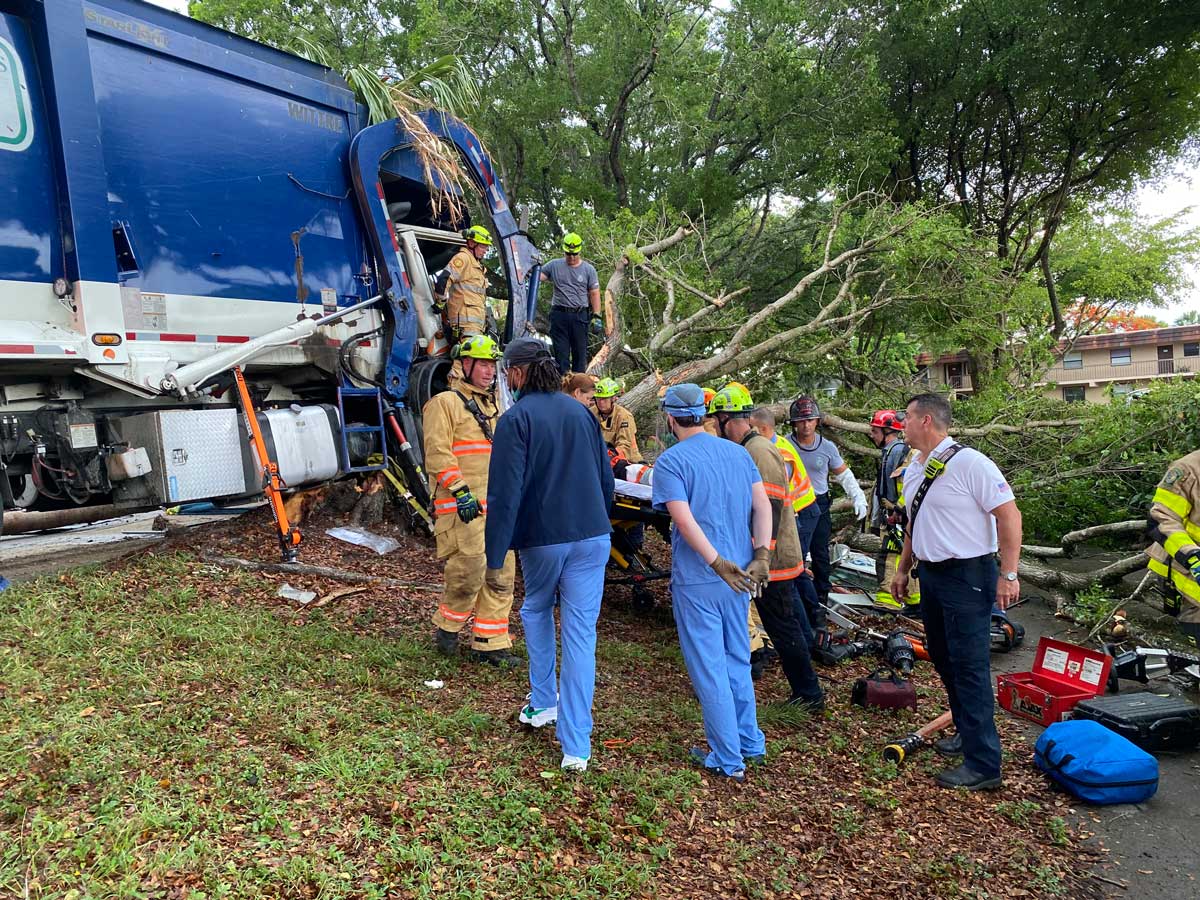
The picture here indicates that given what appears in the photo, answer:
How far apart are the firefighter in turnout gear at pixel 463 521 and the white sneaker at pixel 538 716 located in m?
0.80

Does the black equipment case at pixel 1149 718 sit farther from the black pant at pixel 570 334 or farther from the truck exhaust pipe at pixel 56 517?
the truck exhaust pipe at pixel 56 517

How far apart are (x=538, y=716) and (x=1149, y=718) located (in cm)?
288

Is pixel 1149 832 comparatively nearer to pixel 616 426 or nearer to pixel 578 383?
pixel 578 383

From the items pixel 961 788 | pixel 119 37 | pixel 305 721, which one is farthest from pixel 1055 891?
pixel 119 37

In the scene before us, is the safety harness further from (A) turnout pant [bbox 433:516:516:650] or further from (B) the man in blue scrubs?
(A) turnout pant [bbox 433:516:516:650]

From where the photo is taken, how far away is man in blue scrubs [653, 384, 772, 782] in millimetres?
3355

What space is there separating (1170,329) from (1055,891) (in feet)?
126

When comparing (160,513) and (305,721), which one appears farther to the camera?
(160,513)

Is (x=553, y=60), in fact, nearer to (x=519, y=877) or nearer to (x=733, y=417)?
(x=733, y=417)

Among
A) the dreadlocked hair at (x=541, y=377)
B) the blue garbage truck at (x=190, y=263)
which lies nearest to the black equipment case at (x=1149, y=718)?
the dreadlocked hair at (x=541, y=377)

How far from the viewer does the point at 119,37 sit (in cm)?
464

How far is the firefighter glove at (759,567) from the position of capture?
342 centimetres

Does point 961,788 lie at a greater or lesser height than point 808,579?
lesser

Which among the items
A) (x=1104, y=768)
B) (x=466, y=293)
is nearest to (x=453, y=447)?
(x=466, y=293)
